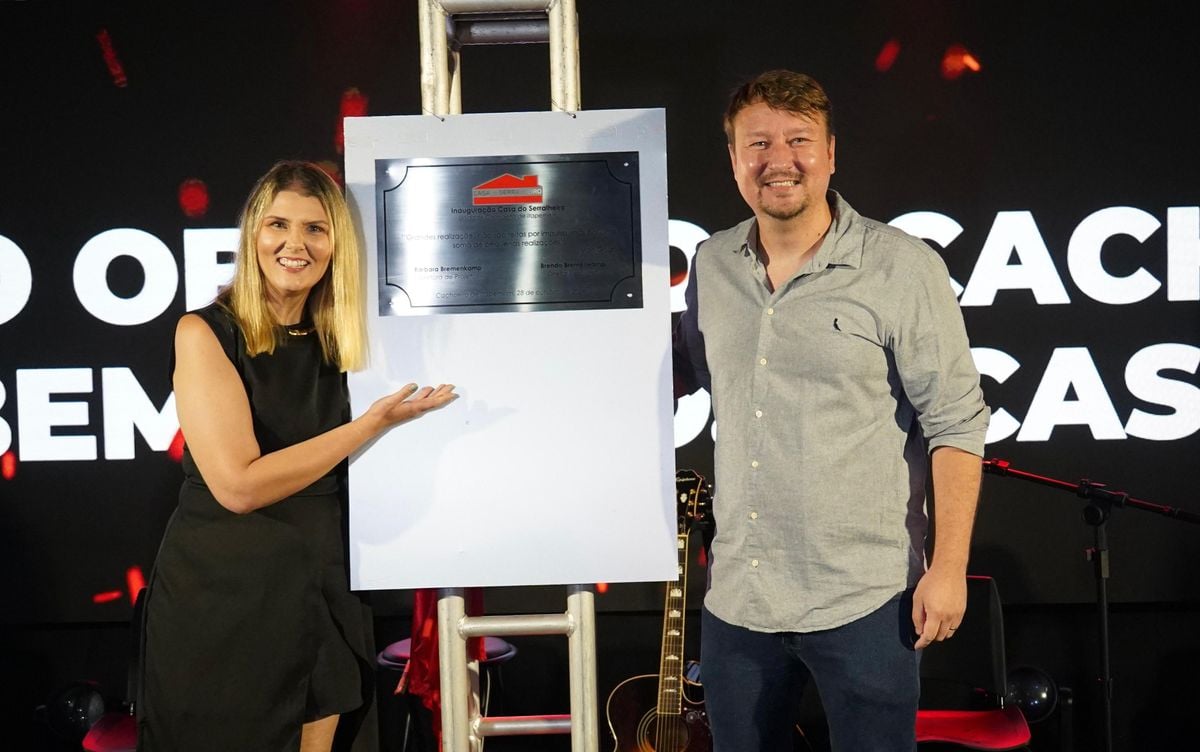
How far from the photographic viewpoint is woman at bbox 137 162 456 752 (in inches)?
80.1

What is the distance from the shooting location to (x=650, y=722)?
10.6 ft

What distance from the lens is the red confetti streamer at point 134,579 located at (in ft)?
12.3

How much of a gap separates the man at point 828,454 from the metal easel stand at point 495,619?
0.29 m

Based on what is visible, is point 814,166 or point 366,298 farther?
point 366,298

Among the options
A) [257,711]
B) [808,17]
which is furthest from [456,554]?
[808,17]

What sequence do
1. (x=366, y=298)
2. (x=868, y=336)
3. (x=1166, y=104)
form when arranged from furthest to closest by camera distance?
(x=1166, y=104) < (x=366, y=298) < (x=868, y=336)

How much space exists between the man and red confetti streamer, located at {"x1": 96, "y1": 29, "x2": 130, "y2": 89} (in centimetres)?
259

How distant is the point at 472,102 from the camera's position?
3.73 meters

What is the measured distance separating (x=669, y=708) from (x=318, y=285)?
1696 mm

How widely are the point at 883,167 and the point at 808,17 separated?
57cm

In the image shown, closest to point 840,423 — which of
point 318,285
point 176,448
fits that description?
point 318,285

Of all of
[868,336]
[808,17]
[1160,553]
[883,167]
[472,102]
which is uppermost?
[808,17]

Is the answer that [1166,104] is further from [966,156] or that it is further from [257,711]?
[257,711]

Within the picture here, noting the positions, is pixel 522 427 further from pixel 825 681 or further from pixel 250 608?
pixel 825 681
